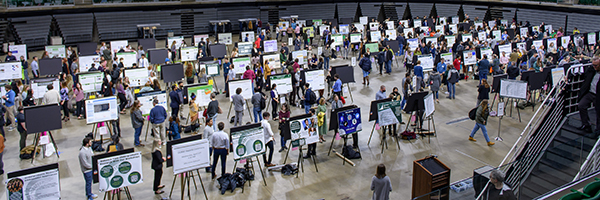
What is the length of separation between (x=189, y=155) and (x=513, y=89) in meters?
12.6

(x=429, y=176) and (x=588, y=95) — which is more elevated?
(x=588, y=95)

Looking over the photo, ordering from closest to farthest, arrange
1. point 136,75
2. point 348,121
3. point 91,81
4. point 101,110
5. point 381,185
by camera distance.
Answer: point 381,185, point 348,121, point 101,110, point 91,81, point 136,75

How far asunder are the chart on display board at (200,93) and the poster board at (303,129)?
5461 millimetres

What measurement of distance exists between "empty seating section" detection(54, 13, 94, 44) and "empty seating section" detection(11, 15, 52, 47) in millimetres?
1048

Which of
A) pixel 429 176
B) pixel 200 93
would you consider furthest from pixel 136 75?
pixel 429 176

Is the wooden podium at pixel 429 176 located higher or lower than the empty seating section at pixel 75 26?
lower

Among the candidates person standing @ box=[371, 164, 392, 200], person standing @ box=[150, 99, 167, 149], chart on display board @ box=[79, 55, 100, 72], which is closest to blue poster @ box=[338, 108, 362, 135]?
person standing @ box=[371, 164, 392, 200]

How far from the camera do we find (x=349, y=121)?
14297 millimetres

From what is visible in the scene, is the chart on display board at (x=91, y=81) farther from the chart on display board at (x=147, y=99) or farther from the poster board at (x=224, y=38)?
the poster board at (x=224, y=38)

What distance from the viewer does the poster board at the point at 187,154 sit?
454 inches

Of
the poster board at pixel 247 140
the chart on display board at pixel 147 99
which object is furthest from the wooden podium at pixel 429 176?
the chart on display board at pixel 147 99

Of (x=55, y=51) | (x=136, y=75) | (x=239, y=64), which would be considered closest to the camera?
(x=136, y=75)

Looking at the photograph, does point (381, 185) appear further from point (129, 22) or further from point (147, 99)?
point (129, 22)

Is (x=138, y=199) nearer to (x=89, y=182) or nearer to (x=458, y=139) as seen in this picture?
(x=89, y=182)
